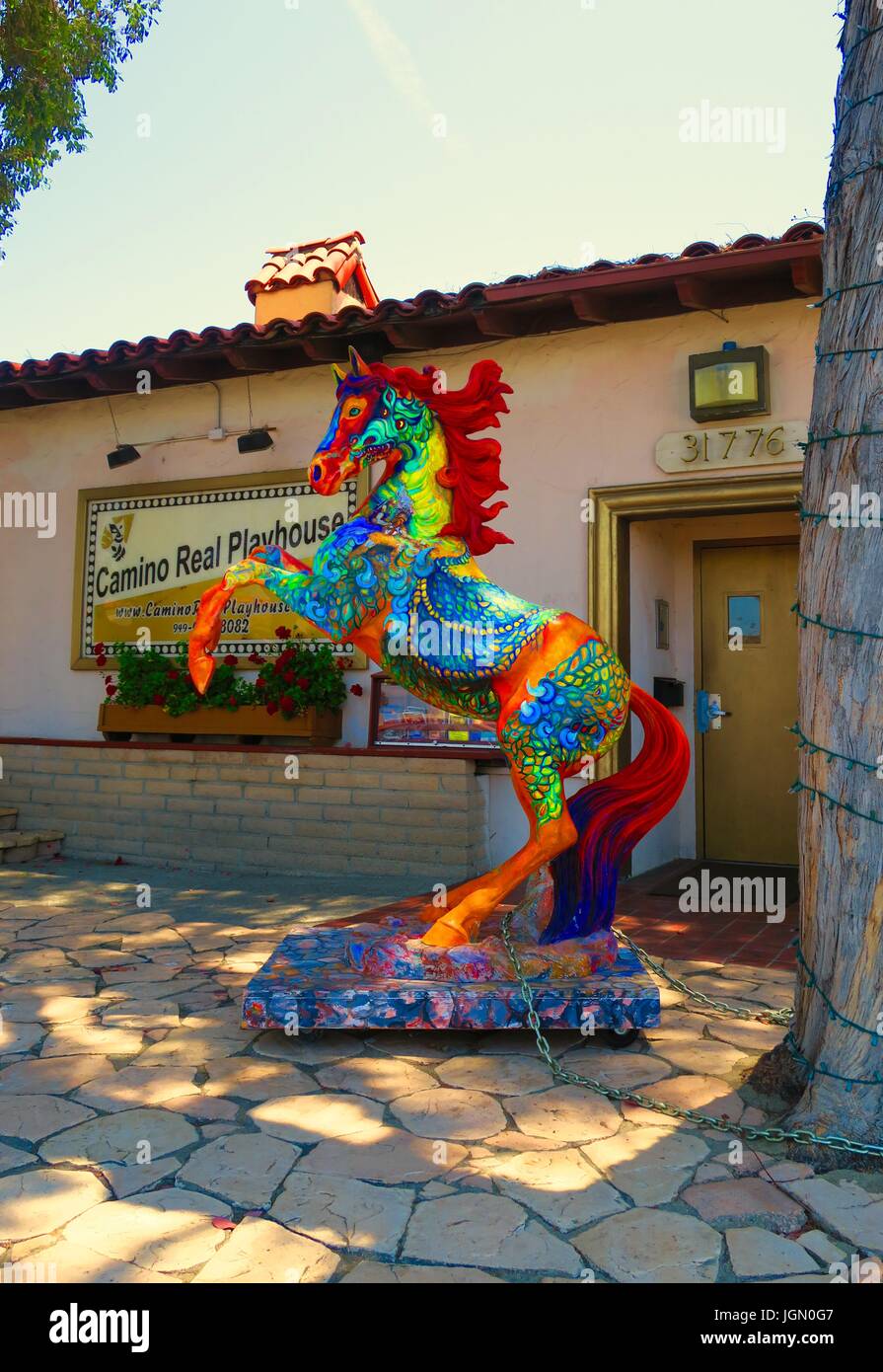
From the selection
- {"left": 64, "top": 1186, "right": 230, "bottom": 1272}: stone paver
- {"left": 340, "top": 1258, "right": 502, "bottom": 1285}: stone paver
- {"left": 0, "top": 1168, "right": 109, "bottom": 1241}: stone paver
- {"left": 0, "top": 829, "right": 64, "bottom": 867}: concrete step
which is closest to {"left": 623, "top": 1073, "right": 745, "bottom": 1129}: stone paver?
{"left": 340, "top": 1258, "right": 502, "bottom": 1285}: stone paver

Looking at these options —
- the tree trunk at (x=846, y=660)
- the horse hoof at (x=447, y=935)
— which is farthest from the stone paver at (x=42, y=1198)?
the tree trunk at (x=846, y=660)

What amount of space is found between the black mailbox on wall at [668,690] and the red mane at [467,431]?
3452 mm

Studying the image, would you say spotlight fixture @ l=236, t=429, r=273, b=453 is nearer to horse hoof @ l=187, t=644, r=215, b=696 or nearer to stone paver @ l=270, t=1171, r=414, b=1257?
horse hoof @ l=187, t=644, r=215, b=696

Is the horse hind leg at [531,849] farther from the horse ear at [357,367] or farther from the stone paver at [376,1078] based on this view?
the horse ear at [357,367]

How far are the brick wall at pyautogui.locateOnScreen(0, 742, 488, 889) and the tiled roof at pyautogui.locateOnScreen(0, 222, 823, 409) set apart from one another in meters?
2.99

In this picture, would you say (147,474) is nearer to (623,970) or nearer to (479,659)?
(479,659)

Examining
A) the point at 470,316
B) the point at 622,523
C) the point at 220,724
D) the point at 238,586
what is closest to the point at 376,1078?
the point at 238,586

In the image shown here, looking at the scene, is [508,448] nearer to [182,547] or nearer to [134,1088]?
[182,547]

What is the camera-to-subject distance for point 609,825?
159 inches

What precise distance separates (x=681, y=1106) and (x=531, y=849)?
1046 millimetres

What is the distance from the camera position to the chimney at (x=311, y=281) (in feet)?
27.8

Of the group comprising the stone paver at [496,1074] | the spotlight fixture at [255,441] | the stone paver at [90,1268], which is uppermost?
the spotlight fixture at [255,441]

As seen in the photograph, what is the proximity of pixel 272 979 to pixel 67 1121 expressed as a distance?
2.95ft
